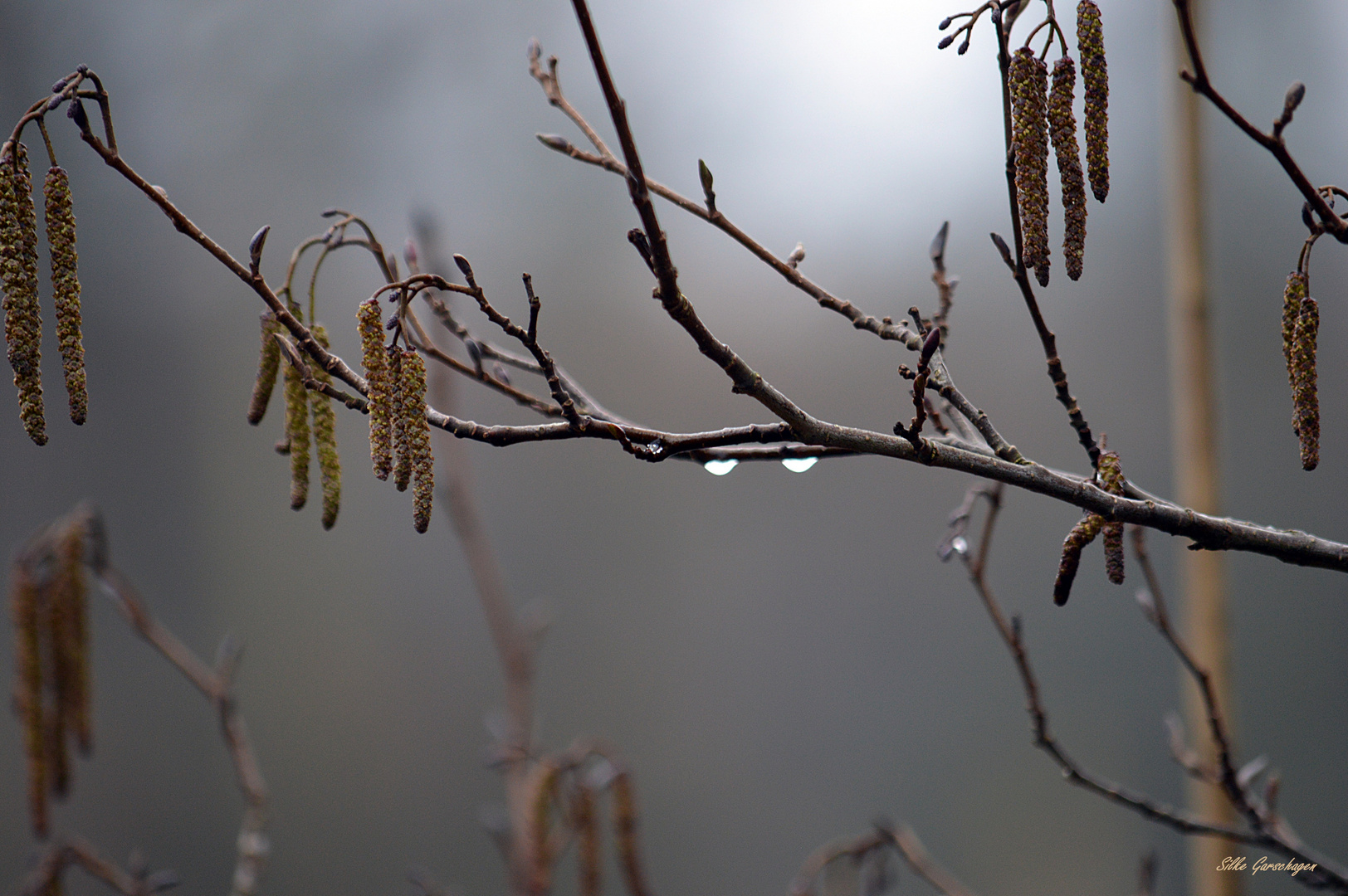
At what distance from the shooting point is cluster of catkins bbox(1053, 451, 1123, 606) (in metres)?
0.33

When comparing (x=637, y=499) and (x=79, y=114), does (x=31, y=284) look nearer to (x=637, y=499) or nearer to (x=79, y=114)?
(x=79, y=114)

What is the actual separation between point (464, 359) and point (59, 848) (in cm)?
87

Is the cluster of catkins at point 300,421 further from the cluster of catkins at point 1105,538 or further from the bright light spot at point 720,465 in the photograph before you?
the cluster of catkins at point 1105,538

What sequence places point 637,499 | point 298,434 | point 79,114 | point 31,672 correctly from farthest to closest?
point 637,499
point 31,672
point 298,434
point 79,114

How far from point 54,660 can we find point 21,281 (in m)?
0.41

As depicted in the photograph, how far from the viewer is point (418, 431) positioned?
1.01 feet

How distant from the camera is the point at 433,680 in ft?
4.38

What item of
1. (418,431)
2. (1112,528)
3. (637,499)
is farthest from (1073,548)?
(637,499)

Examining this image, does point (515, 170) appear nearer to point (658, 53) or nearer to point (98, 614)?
point (658, 53)

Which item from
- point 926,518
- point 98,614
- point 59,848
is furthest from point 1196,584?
point 98,614

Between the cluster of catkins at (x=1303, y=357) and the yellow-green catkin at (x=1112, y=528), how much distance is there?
6 centimetres

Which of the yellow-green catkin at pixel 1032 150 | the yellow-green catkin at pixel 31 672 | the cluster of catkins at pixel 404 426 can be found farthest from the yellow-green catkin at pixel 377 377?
the yellow-green catkin at pixel 31 672

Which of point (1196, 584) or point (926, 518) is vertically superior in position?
point (926, 518)

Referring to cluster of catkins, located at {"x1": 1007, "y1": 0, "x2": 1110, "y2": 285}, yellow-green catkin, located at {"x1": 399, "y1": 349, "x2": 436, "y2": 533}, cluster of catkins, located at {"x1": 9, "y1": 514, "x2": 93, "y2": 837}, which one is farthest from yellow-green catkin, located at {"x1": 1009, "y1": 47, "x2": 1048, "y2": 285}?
cluster of catkins, located at {"x1": 9, "y1": 514, "x2": 93, "y2": 837}
